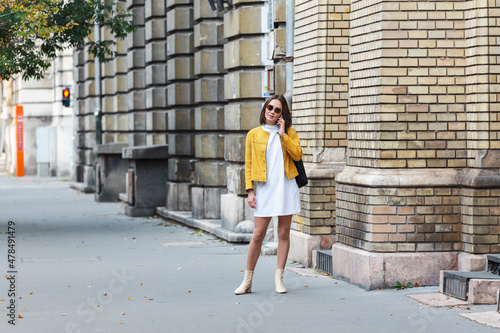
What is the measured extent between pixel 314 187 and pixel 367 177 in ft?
5.90

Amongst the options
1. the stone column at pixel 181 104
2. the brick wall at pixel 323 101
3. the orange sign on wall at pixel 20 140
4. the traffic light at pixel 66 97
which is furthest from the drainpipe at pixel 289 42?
the orange sign on wall at pixel 20 140

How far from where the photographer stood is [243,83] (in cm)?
1546

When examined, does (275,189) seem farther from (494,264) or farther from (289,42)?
(289,42)

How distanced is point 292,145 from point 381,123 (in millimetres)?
901

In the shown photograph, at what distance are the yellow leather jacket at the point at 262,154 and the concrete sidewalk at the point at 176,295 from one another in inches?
43.0

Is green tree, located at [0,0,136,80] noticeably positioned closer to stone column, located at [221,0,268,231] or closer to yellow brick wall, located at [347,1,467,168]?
stone column, located at [221,0,268,231]

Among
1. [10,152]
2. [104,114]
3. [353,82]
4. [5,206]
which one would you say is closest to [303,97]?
[353,82]

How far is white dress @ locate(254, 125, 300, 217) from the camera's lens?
9562 mm

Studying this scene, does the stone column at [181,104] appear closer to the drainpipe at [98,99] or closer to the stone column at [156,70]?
the stone column at [156,70]

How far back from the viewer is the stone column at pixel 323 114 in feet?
37.8

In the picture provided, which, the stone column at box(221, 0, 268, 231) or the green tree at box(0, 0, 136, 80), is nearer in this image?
the stone column at box(221, 0, 268, 231)

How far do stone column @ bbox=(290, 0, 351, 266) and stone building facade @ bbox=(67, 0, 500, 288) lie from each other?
0.01 m

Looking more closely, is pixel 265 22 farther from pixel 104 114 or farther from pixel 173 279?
pixel 104 114

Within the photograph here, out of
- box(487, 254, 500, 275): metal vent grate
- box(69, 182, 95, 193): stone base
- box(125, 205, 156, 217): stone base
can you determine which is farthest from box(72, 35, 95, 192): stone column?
box(487, 254, 500, 275): metal vent grate
